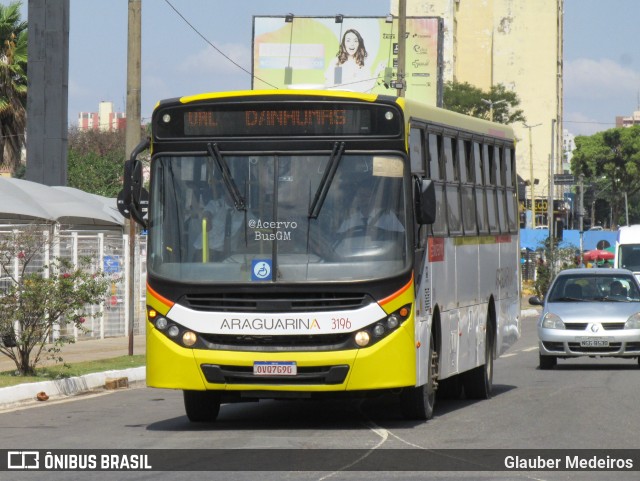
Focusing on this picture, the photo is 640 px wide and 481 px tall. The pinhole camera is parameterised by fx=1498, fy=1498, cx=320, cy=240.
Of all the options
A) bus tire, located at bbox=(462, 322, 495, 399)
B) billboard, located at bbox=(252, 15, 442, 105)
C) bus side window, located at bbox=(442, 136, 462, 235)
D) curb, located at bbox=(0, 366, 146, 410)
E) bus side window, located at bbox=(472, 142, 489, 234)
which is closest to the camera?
bus side window, located at bbox=(442, 136, 462, 235)

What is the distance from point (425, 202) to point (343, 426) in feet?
7.27

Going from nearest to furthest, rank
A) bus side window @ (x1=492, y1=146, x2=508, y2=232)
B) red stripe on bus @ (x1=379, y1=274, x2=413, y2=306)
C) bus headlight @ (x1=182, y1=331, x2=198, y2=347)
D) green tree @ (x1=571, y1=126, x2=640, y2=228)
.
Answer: red stripe on bus @ (x1=379, y1=274, x2=413, y2=306)
bus headlight @ (x1=182, y1=331, x2=198, y2=347)
bus side window @ (x1=492, y1=146, x2=508, y2=232)
green tree @ (x1=571, y1=126, x2=640, y2=228)

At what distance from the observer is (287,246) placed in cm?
1316

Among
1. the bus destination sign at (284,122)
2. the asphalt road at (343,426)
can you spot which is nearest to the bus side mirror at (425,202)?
the bus destination sign at (284,122)

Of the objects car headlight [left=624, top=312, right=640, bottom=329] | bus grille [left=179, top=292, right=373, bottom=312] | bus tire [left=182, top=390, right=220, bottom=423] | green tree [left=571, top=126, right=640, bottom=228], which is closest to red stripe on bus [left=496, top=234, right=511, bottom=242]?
car headlight [left=624, top=312, right=640, bottom=329]

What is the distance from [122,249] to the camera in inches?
1206

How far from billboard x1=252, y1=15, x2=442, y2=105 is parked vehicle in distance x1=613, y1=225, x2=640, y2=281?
26.0 meters

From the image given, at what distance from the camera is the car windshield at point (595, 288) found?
80.4 feet

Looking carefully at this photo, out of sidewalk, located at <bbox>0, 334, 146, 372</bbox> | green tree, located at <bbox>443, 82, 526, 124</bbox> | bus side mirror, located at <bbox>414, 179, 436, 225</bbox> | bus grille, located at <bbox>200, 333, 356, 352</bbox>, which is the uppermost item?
green tree, located at <bbox>443, 82, 526, 124</bbox>

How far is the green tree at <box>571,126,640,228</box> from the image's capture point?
11339cm

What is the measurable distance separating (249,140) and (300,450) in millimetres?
3202

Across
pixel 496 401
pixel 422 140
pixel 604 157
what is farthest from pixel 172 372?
pixel 604 157

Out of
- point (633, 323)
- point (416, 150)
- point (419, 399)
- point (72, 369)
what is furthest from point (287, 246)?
point (633, 323)

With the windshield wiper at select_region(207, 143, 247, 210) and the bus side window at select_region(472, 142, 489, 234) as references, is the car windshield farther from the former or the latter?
the windshield wiper at select_region(207, 143, 247, 210)
